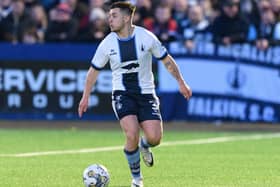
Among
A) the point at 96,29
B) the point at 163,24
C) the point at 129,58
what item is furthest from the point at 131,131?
the point at 96,29

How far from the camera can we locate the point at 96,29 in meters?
22.1

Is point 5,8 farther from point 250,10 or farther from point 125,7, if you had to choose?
point 125,7

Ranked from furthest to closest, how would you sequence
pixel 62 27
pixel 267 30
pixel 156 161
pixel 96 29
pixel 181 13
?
pixel 62 27 → pixel 181 13 → pixel 96 29 → pixel 267 30 → pixel 156 161

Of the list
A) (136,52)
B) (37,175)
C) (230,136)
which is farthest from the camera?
(230,136)

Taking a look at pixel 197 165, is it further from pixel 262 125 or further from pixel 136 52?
pixel 262 125

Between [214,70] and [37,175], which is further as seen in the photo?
[214,70]

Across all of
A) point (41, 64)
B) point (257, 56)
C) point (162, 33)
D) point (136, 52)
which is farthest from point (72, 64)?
point (136, 52)

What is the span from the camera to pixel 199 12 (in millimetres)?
21703

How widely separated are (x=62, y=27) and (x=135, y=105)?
11.2 m

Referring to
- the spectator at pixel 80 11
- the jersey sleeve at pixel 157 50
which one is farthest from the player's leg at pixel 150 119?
the spectator at pixel 80 11

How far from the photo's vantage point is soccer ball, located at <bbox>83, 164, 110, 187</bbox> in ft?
35.7

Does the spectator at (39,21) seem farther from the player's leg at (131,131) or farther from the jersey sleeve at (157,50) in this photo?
the player's leg at (131,131)

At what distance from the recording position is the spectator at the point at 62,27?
73.2ft

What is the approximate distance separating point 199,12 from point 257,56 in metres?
1.67
